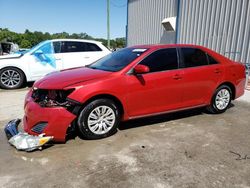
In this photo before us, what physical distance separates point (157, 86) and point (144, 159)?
1498mm

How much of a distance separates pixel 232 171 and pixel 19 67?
23.7 feet

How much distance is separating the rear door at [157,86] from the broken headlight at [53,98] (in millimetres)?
1034

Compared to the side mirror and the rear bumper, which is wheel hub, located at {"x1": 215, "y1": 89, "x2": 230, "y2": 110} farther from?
the rear bumper

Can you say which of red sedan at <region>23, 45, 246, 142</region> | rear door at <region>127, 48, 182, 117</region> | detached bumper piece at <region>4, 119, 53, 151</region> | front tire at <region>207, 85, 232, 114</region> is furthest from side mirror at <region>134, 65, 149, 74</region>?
front tire at <region>207, 85, 232, 114</region>

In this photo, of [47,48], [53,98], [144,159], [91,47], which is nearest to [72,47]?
[91,47]

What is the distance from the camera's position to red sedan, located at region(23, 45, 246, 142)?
388 cm

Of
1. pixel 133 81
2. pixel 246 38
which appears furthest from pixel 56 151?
pixel 246 38

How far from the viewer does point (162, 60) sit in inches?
188

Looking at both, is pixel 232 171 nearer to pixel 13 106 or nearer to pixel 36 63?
pixel 13 106

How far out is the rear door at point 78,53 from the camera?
895 cm

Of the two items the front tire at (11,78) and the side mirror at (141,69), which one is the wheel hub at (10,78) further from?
the side mirror at (141,69)

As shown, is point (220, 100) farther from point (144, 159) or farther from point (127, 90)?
point (144, 159)

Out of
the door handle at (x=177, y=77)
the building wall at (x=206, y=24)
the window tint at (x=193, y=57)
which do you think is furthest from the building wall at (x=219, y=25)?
the door handle at (x=177, y=77)

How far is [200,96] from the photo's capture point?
524 cm
